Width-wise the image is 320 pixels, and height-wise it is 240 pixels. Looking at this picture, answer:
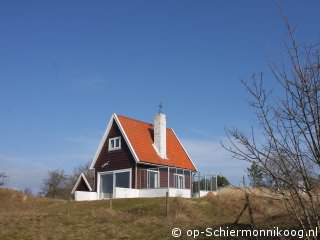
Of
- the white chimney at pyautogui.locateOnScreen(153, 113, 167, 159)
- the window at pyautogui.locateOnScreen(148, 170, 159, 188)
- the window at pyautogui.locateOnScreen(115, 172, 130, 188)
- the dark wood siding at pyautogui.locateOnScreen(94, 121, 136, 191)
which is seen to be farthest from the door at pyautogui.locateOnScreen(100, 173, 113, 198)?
the white chimney at pyautogui.locateOnScreen(153, 113, 167, 159)

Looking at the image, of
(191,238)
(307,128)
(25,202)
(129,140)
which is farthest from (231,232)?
(25,202)

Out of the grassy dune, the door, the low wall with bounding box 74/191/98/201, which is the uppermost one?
the door

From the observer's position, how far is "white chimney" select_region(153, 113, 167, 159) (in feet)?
111

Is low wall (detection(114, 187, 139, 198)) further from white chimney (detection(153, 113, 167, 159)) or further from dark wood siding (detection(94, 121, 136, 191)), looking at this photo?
white chimney (detection(153, 113, 167, 159))

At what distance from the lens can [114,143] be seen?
33.3 metres

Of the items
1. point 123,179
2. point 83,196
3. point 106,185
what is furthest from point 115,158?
point 83,196

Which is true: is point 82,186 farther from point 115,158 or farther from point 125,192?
point 125,192

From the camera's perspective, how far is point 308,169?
4.70 m

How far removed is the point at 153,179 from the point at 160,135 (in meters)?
4.20

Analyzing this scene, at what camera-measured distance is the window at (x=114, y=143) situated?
108 feet

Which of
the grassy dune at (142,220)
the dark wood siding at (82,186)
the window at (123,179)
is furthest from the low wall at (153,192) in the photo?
the dark wood siding at (82,186)

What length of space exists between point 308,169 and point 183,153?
32.7 m

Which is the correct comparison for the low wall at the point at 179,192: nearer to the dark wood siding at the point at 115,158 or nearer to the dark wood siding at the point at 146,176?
the dark wood siding at the point at 146,176

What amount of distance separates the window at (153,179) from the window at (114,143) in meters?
3.54
